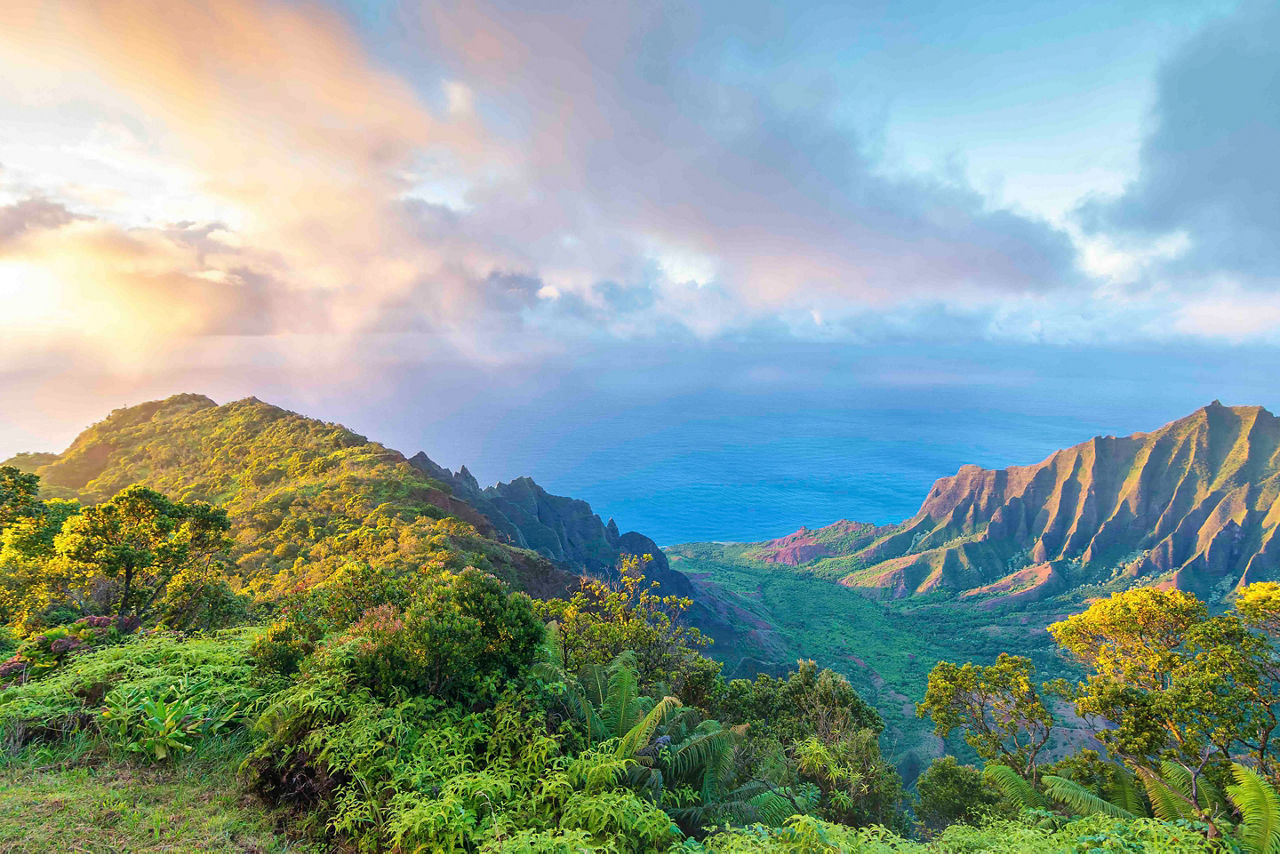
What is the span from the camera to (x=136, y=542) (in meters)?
13.3

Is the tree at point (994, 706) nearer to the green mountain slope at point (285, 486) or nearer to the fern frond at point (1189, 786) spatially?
the fern frond at point (1189, 786)

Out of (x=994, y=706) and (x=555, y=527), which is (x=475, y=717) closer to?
(x=994, y=706)

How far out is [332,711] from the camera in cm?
635

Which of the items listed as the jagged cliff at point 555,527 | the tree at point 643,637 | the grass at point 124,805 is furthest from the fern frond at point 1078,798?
the jagged cliff at point 555,527

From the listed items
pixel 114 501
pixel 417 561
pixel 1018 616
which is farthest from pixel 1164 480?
pixel 114 501

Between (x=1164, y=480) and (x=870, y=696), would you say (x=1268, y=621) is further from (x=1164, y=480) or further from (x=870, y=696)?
(x=1164, y=480)

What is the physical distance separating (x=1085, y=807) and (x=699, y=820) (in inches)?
481

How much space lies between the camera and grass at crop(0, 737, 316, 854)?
4648 mm

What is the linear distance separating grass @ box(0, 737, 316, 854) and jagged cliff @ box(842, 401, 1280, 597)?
133 meters

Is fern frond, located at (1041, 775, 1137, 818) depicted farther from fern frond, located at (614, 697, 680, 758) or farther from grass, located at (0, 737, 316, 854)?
grass, located at (0, 737, 316, 854)

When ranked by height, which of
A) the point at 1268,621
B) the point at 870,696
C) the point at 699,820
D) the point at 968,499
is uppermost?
the point at 968,499

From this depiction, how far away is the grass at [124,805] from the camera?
465cm

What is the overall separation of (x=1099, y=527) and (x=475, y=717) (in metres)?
169

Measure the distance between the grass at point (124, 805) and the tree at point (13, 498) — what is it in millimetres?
11947
